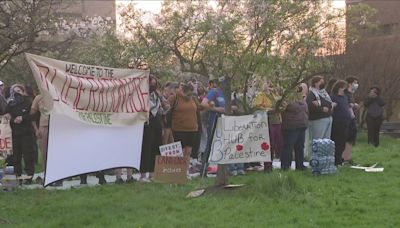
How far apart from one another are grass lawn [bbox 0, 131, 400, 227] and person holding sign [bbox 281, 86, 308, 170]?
1183mm

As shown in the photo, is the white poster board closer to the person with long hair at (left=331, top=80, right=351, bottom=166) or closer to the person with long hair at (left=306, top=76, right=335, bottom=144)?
the person with long hair at (left=306, top=76, right=335, bottom=144)

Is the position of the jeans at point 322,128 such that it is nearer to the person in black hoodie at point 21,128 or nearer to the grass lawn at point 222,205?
the grass lawn at point 222,205

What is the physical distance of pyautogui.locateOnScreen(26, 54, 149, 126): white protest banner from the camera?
773cm

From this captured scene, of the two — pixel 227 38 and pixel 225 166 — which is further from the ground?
pixel 227 38

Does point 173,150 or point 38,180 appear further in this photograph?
point 38,180

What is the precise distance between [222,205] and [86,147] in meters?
2.07

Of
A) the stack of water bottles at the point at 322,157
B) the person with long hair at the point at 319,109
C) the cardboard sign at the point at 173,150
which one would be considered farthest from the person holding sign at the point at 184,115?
the person with long hair at the point at 319,109

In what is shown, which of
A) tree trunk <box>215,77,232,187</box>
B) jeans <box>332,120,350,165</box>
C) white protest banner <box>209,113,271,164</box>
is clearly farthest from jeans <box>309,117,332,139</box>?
tree trunk <box>215,77,232,187</box>

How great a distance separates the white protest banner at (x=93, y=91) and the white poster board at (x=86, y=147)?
119mm

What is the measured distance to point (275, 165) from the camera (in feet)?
40.3

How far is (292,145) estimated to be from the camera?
1099 centimetres

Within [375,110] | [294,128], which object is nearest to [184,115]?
[294,128]

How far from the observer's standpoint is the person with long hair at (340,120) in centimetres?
1167

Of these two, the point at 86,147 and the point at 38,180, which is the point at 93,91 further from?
the point at 38,180
